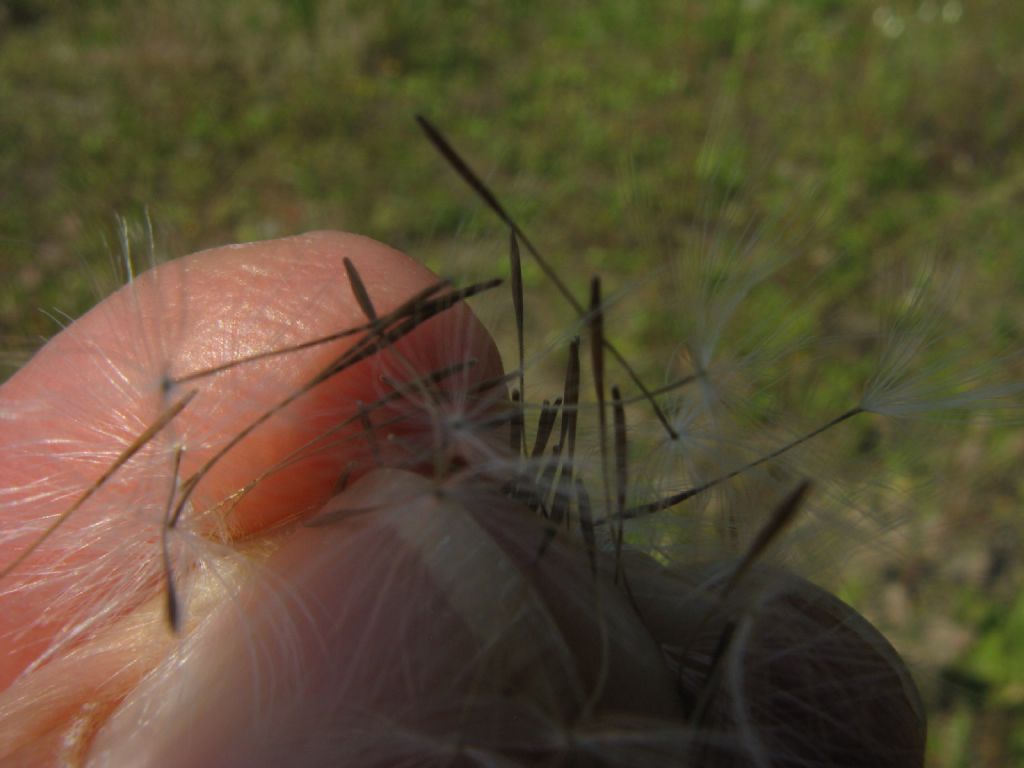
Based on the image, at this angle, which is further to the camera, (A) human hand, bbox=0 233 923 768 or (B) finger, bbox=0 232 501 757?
(B) finger, bbox=0 232 501 757

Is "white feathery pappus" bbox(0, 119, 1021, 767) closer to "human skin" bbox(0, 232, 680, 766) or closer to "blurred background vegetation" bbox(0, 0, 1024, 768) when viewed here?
"human skin" bbox(0, 232, 680, 766)

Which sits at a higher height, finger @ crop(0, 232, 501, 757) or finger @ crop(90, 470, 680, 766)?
finger @ crop(0, 232, 501, 757)

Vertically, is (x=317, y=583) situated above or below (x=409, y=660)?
above

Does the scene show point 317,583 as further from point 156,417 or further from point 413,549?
point 156,417

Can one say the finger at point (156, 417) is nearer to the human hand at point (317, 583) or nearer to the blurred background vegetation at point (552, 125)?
the human hand at point (317, 583)

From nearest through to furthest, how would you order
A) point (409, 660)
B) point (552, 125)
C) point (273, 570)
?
point (409, 660), point (273, 570), point (552, 125)

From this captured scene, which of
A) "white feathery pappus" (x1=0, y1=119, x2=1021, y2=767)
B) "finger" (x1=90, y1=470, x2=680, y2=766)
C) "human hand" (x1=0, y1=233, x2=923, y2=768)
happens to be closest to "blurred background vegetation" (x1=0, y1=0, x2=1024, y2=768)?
"white feathery pappus" (x1=0, y1=119, x2=1021, y2=767)

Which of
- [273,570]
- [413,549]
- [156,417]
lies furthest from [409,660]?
[156,417]

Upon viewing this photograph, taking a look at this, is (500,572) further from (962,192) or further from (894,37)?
(894,37)
